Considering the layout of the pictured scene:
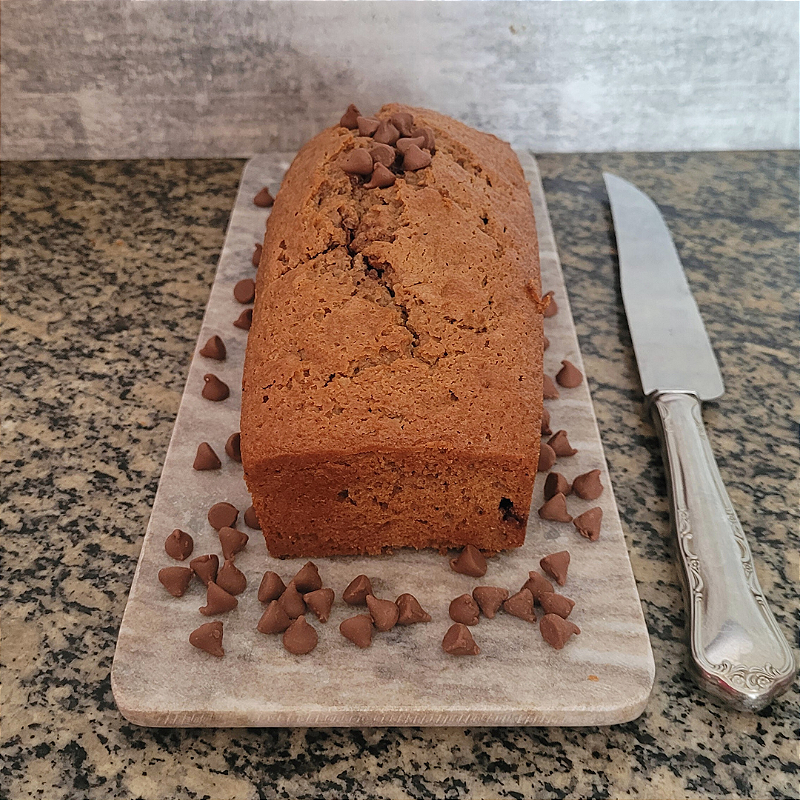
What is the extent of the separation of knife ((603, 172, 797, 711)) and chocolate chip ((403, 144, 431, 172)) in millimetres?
464

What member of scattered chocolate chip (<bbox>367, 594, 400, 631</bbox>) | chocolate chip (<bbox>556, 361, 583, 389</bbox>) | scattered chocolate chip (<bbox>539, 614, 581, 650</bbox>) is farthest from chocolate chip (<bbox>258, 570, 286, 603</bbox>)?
chocolate chip (<bbox>556, 361, 583, 389</bbox>)

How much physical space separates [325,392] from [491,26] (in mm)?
1083

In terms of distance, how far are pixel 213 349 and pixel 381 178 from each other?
0.40 meters

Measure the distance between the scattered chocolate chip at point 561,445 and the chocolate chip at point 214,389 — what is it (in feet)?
1.71

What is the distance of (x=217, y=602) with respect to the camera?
1048mm

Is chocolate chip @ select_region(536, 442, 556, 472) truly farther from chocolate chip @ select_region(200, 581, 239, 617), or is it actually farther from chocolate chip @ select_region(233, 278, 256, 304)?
chocolate chip @ select_region(233, 278, 256, 304)

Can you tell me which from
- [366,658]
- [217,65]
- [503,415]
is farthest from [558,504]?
[217,65]

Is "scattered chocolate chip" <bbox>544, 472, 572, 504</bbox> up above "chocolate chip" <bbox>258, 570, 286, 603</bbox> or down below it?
above

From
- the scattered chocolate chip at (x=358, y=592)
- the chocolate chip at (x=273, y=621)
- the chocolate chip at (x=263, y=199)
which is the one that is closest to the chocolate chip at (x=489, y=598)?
the scattered chocolate chip at (x=358, y=592)

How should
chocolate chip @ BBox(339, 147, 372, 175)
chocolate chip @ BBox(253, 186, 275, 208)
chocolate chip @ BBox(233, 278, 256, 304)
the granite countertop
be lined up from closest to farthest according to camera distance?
the granite countertop
chocolate chip @ BBox(339, 147, 372, 175)
chocolate chip @ BBox(233, 278, 256, 304)
chocolate chip @ BBox(253, 186, 275, 208)

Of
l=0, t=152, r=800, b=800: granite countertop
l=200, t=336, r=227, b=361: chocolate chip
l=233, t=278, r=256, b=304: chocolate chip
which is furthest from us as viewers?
l=233, t=278, r=256, b=304: chocolate chip

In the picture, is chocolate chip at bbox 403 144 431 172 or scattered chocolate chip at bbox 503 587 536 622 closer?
scattered chocolate chip at bbox 503 587 536 622

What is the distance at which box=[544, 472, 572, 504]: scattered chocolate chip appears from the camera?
1193mm

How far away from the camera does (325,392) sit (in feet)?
3.53
